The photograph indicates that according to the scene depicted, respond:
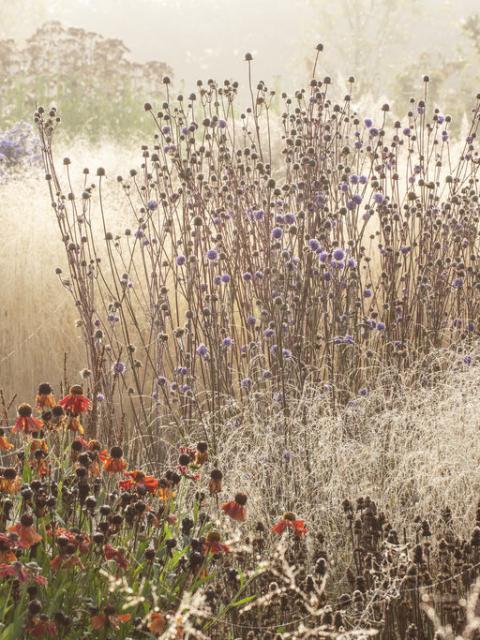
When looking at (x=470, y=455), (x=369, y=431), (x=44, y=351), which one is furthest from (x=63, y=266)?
(x=470, y=455)

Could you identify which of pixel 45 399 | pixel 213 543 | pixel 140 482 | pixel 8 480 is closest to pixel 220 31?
pixel 45 399

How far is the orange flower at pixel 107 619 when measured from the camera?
6.35 ft

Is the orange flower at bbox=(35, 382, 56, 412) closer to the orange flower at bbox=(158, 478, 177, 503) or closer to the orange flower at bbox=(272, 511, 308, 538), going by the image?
the orange flower at bbox=(158, 478, 177, 503)

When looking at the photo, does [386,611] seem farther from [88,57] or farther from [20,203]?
[88,57]

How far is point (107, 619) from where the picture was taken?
1.95 meters

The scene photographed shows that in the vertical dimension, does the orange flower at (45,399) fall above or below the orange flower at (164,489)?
above

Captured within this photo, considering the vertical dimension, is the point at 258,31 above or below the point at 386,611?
above

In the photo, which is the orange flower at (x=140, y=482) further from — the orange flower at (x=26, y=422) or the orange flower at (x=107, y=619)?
the orange flower at (x=107, y=619)

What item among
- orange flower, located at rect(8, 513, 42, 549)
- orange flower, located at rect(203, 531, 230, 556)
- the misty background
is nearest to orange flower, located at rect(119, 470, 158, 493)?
orange flower, located at rect(203, 531, 230, 556)

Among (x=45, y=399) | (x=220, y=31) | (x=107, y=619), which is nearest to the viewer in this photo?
(x=107, y=619)

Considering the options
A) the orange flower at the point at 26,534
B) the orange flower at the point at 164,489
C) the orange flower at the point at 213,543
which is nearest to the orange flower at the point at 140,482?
the orange flower at the point at 164,489

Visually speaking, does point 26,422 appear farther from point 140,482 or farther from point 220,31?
point 220,31

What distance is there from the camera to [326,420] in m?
3.56

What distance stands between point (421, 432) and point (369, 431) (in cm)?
22
